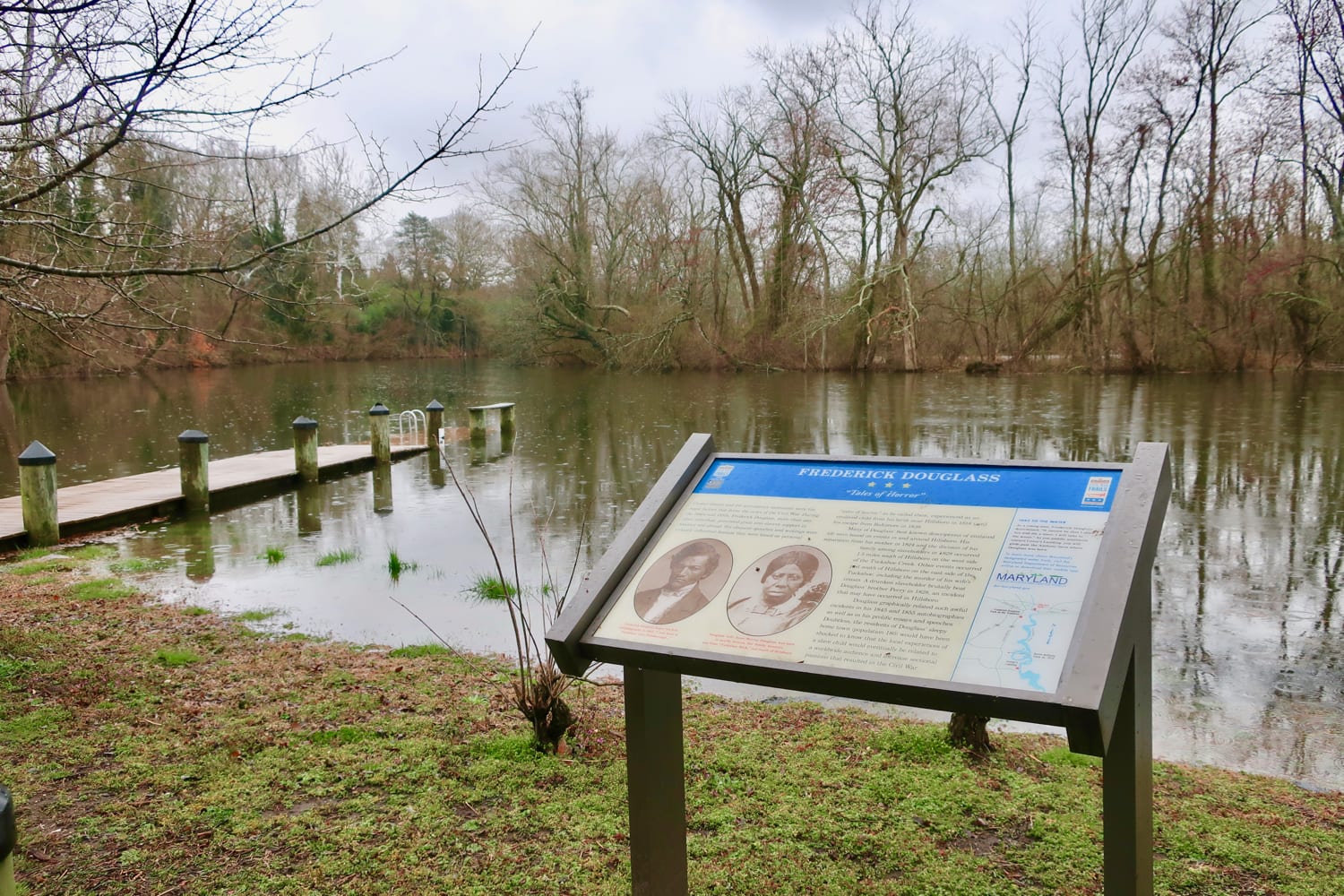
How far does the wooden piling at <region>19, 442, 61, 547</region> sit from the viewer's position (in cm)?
845

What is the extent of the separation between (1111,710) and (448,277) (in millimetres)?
61357

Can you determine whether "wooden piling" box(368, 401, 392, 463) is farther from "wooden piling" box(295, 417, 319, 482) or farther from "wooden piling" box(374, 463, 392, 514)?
"wooden piling" box(295, 417, 319, 482)

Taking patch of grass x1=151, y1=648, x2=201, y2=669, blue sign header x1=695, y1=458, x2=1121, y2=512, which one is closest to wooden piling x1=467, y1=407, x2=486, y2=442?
patch of grass x1=151, y1=648, x2=201, y2=669

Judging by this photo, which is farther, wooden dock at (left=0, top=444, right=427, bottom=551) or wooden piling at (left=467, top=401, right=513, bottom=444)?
wooden piling at (left=467, top=401, right=513, bottom=444)

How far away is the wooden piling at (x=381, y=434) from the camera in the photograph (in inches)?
555

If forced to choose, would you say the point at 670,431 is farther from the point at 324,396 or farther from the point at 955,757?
the point at 324,396

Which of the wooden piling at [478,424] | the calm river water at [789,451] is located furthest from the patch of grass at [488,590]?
the wooden piling at [478,424]

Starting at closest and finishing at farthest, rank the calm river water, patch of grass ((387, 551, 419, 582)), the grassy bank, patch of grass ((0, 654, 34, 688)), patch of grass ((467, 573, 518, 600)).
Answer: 1. the grassy bank
2. patch of grass ((0, 654, 34, 688))
3. the calm river water
4. patch of grass ((467, 573, 518, 600))
5. patch of grass ((387, 551, 419, 582))

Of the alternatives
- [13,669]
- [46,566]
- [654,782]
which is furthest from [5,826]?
[46,566]

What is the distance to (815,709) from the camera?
4504 millimetres

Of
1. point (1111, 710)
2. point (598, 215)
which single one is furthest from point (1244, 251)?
point (1111, 710)

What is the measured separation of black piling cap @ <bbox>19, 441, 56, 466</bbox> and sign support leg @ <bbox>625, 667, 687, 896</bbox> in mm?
8113

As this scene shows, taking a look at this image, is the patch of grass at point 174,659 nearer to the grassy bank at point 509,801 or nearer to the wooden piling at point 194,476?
the grassy bank at point 509,801

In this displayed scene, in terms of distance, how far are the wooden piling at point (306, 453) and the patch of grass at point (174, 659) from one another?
307 inches
